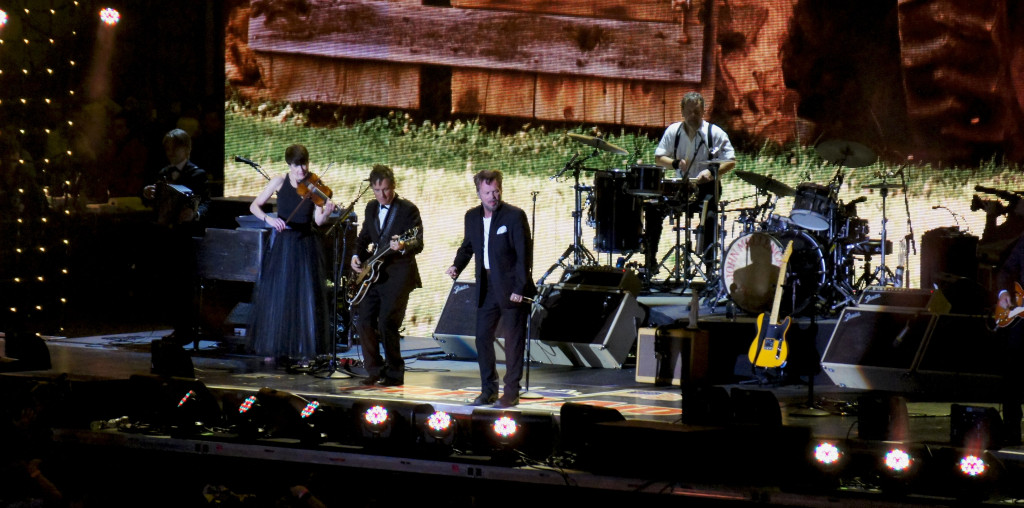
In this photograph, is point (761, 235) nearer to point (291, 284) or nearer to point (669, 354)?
point (669, 354)

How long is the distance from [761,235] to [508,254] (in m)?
2.89

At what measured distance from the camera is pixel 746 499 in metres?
6.27

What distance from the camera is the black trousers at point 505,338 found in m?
7.83

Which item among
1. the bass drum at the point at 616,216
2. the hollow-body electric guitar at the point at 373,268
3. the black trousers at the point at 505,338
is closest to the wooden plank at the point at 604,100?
the bass drum at the point at 616,216

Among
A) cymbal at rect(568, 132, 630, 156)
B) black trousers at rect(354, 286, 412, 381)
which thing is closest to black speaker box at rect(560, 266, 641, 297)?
cymbal at rect(568, 132, 630, 156)

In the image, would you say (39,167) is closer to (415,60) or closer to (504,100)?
(415,60)

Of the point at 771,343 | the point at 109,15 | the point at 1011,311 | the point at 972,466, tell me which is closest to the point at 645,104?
the point at 771,343

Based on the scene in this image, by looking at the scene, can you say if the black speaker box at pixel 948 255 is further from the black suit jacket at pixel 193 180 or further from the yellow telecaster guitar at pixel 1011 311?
the black suit jacket at pixel 193 180

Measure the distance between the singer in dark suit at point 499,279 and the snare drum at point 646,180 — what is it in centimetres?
308

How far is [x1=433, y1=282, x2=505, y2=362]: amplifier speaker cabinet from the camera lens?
1026 centimetres

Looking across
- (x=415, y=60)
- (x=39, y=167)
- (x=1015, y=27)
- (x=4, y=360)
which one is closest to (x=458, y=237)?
(x=415, y=60)

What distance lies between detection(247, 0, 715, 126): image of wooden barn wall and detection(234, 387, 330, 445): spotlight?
5.45 m

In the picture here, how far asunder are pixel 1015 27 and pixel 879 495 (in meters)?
6.40

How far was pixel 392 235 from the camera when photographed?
336 inches
